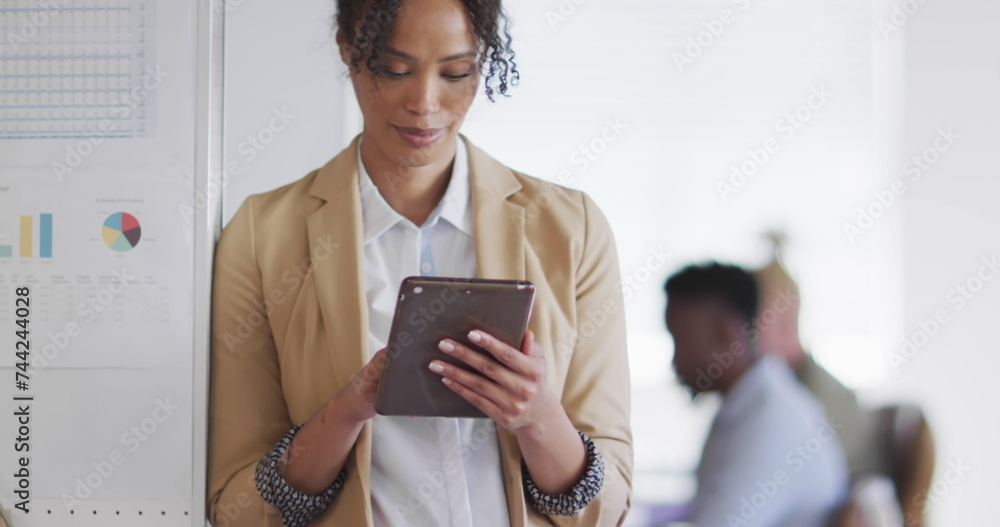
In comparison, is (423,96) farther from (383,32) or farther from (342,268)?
(342,268)

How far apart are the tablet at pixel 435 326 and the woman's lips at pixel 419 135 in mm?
329

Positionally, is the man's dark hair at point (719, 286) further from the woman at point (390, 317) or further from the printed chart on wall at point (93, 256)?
the printed chart on wall at point (93, 256)

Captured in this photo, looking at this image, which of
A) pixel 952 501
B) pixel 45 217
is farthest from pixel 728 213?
pixel 45 217

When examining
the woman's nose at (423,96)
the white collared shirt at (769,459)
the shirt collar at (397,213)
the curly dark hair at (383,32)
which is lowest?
the white collared shirt at (769,459)

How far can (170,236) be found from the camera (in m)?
1.50

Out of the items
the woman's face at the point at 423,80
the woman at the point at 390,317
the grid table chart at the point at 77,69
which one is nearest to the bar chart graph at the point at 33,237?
the grid table chart at the point at 77,69

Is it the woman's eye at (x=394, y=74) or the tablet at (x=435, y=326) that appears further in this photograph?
the woman's eye at (x=394, y=74)

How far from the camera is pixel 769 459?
96.9 inches

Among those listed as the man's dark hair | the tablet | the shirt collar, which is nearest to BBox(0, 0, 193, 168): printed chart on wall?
the shirt collar

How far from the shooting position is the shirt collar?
1.41m

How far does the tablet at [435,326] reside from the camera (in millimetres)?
1116

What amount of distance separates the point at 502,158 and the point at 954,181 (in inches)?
50.7

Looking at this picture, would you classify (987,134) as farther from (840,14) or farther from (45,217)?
(45,217)

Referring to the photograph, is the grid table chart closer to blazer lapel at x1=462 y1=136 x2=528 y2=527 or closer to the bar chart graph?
the bar chart graph
